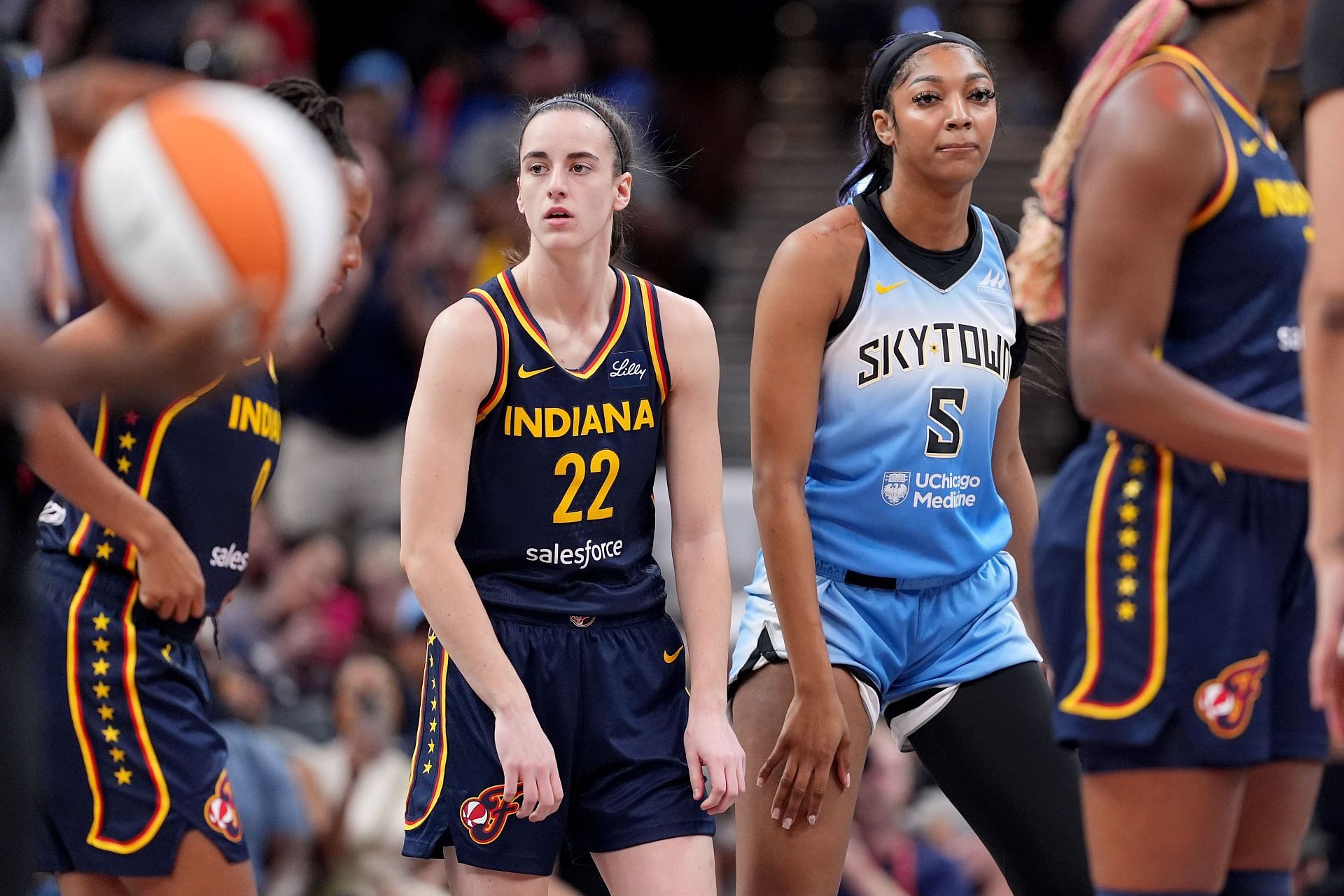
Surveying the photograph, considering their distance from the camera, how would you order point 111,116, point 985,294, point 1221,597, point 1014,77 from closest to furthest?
point 1221,597, point 111,116, point 985,294, point 1014,77

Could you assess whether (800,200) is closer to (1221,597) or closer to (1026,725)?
(1026,725)

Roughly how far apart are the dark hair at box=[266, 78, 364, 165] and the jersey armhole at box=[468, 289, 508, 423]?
2.88ft

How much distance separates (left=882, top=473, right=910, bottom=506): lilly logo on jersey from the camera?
13.0 feet

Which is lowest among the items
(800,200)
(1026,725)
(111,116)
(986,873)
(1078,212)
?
(986,873)

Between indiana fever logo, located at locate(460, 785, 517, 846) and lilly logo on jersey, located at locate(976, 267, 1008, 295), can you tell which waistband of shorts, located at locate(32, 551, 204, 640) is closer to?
indiana fever logo, located at locate(460, 785, 517, 846)

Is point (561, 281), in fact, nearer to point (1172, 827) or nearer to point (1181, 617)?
point (1181, 617)

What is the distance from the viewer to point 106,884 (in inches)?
153

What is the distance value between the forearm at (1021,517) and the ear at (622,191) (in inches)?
45.3

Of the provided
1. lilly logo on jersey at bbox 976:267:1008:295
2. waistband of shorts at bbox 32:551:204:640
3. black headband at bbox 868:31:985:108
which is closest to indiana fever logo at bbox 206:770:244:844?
waistband of shorts at bbox 32:551:204:640

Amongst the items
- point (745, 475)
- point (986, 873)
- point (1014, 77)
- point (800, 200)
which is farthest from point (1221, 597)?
point (1014, 77)

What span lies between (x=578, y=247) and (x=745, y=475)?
4.64 meters

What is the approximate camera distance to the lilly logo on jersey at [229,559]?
13.3 feet

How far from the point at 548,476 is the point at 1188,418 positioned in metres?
1.57

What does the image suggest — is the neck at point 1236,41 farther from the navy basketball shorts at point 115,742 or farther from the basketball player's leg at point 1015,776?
the navy basketball shorts at point 115,742
